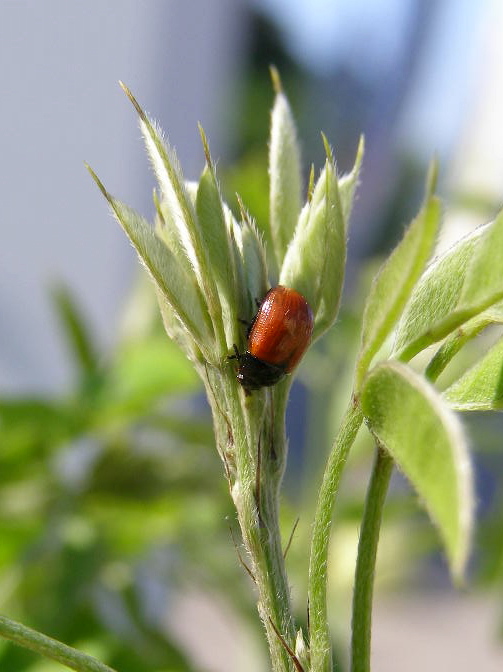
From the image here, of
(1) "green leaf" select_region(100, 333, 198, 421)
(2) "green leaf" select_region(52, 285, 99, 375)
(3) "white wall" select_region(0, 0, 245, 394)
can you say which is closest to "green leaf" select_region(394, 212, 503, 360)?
(1) "green leaf" select_region(100, 333, 198, 421)

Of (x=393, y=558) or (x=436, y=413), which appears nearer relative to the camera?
(x=436, y=413)

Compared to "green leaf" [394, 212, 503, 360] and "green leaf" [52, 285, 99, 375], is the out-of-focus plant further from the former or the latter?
"green leaf" [52, 285, 99, 375]

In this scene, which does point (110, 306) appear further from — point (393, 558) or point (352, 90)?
point (352, 90)

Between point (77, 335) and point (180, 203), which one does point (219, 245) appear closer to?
point (180, 203)

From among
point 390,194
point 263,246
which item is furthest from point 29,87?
point 390,194

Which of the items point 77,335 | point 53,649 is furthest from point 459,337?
point 77,335

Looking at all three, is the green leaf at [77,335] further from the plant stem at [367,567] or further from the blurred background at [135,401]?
the plant stem at [367,567]
